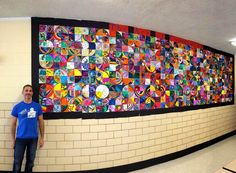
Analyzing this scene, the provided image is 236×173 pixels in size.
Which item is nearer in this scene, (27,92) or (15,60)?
(27,92)

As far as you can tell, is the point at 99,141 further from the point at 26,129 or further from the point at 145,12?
the point at 145,12

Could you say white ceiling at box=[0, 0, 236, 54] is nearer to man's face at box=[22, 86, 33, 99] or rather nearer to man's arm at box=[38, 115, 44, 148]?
man's face at box=[22, 86, 33, 99]

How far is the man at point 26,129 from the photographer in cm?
215

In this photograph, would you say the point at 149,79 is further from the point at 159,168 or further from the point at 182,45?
the point at 159,168

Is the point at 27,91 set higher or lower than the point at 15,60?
lower

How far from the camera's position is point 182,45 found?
3.36 metres

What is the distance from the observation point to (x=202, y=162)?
10.1 ft

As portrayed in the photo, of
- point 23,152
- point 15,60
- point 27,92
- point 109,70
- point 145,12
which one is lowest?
point 23,152

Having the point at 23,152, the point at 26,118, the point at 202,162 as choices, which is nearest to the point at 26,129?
the point at 26,118

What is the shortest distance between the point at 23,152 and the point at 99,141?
982 millimetres

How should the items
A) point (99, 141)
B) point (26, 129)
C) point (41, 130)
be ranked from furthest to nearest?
point (99, 141)
point (41, 130)
point (26, 129)

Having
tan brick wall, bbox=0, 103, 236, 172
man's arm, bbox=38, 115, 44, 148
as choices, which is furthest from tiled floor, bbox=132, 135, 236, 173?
man's arm, bbox=38, 115, 44, 148

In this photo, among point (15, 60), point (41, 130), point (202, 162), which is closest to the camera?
point (41, 130)

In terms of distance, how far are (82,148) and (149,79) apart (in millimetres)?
1502
